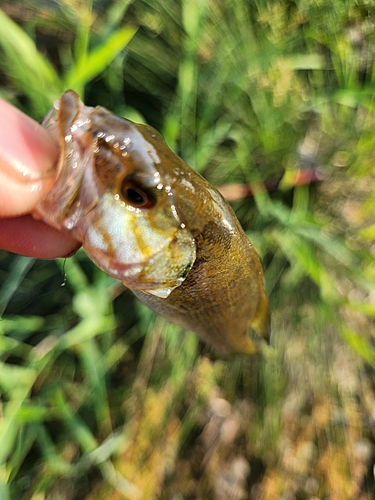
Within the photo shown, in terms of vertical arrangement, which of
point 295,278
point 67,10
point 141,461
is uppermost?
point 67,10

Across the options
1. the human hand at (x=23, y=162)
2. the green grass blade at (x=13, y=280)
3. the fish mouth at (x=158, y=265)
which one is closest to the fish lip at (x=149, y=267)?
the fish mouth at (x=158, y=265)

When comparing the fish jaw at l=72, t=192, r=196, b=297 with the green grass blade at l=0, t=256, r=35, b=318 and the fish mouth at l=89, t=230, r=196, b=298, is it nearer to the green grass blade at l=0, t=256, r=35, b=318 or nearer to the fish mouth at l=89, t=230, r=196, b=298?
the fish mouth at l=89, t=230, r=196, b=298

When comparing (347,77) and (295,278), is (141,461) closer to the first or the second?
(295,278)

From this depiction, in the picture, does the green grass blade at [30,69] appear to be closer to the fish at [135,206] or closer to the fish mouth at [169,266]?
the fish at [135,206]

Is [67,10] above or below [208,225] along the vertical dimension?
Result: below

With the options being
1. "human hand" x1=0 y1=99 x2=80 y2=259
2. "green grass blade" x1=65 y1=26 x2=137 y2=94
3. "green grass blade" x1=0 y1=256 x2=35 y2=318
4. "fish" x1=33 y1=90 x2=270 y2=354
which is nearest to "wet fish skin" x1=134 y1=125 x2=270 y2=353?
"fish" x1=33 y1=90 x2=270 y2=354

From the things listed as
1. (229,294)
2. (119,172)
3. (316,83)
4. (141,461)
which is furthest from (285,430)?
(119,172)

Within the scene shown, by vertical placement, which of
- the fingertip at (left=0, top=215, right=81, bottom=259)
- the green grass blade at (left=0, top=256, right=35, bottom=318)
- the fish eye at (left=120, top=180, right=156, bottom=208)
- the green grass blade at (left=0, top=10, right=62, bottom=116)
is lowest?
the green grass blade at (left=0, top=256, right=35, bottom=318)

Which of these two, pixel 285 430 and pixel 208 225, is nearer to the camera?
pixel 208 225
